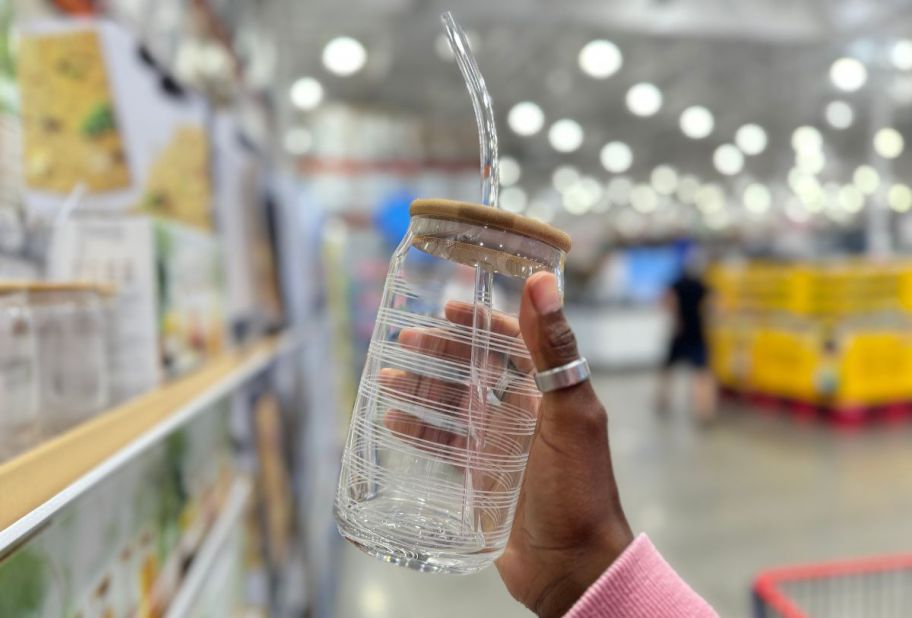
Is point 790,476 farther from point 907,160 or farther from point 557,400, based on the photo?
point 907,160

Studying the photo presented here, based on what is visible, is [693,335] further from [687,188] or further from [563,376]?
[687,188]

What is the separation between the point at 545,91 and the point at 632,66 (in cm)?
201

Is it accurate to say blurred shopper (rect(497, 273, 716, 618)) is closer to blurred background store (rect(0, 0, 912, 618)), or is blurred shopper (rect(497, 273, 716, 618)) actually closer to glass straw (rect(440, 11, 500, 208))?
glass straw (rect(440, 11, 500, 208))

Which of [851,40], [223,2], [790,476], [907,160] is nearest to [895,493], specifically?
[790,476]

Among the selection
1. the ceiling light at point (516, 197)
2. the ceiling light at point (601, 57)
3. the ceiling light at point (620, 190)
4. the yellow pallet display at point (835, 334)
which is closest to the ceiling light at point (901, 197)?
the ceiling light at point (620, 190)

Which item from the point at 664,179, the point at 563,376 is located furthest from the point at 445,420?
the point at 664,179

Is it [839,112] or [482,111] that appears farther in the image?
[839,112]

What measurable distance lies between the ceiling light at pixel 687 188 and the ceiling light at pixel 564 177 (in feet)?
12.3

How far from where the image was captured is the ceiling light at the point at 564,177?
75.4 feet

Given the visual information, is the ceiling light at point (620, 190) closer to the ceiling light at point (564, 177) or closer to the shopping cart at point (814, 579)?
the ceiling light at point (564, 177)

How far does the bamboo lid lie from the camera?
2.15 feet

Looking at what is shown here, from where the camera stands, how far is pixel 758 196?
79.4ft

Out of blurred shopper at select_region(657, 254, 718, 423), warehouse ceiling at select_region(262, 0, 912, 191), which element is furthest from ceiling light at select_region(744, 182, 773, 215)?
blurred shopper at select_region(657, 254, 718, 423)

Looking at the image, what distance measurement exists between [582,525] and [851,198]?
26.8 meters
